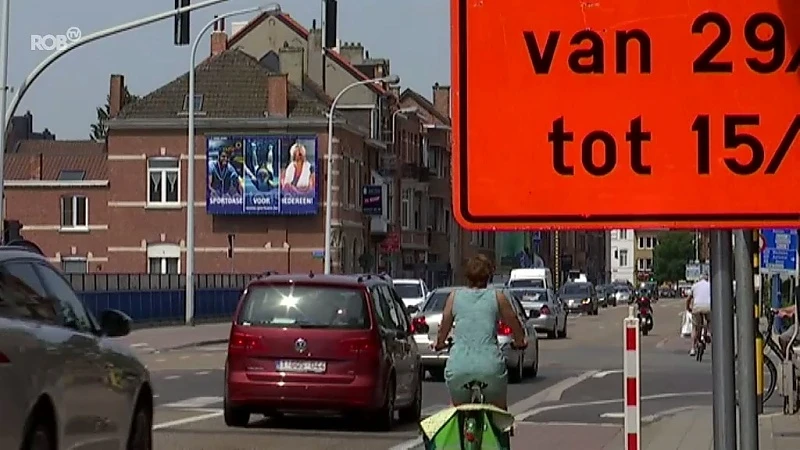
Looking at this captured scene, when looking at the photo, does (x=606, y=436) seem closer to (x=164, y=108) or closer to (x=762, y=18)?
(x=762, y=18)

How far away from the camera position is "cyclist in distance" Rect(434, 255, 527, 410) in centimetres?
1041

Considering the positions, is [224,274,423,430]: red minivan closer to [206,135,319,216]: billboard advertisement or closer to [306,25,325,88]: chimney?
[206,135,319,216]: billboard advertisement

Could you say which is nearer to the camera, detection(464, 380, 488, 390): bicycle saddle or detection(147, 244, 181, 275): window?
detection(464, 380, 488, 390): bicycle saddle

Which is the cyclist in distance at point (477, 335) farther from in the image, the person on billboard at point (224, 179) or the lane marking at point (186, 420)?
the person on billboard at point (224, 179)

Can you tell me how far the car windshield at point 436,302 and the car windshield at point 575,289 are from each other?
43796 mm

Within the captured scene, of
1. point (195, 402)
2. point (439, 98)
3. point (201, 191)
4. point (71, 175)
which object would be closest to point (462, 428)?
point (195, 402)

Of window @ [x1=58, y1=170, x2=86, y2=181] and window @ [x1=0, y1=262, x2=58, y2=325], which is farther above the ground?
window @ [x1=58, y1=170, x2=86, y2=181]

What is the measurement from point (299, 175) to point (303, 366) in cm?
5462

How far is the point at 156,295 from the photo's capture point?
2005 inches

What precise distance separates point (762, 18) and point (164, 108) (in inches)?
2816

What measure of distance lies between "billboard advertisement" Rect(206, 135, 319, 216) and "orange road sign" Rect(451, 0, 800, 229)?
226ft

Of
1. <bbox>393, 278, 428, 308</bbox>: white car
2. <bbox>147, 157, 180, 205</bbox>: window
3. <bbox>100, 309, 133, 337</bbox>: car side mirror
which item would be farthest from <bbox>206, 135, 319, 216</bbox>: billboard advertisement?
<bbox>100, 309, 133, 337</bbox>: car side mirror

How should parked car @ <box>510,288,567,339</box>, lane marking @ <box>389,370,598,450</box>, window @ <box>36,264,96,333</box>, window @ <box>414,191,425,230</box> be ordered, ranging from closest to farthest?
1. window @ <box>36,264,96,333</box>
2. lane marking @ <box>389,370,598,450</box>
3. parked car @ <box>510,288,567,339</box>
4. window @ <box>414,191,425,230</box>

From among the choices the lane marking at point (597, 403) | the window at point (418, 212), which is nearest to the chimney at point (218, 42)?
the window at point (418, 212)
